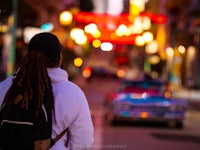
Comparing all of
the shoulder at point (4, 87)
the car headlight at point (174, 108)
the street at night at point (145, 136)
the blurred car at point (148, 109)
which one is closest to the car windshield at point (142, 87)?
the blurred car at point (148, 109)

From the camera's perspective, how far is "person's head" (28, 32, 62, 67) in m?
3.74

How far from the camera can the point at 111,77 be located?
74.8 metres

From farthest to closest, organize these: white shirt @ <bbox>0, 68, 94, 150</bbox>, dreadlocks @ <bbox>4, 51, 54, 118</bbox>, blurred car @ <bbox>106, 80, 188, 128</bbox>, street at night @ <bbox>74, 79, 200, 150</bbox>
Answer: blurred car @ <bbox>106, 80, 188, 128</bbox> → street at night @ <bbox>74, 79, 200, 150</bbox> → white shirt @ <bbox>0, 68, 94, 150</bbox> → dreadlocks @ <bbox>4, 51, 54, 118</bbox>

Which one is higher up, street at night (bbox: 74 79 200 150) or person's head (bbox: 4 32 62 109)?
person's head (bbox: 4 32 62 109)

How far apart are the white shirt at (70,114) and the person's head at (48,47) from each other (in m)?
0.06

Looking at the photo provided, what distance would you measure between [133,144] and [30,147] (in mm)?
9550

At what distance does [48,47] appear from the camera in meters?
3.74

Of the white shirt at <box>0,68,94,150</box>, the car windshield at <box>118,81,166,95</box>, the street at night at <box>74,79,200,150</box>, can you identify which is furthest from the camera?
the car windshield at <box>118,81,166,95</box>

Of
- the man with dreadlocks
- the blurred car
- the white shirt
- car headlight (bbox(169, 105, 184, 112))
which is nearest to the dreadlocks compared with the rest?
the man with dreadlocks

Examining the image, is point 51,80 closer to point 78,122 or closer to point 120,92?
point 78,122

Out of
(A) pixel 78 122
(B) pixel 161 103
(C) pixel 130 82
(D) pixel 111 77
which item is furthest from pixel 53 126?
(D) pixel 111 77

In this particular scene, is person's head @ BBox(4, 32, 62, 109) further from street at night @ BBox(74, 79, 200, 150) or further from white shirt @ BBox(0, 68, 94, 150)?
street at night @ BBox(74, 79, 200, 150)

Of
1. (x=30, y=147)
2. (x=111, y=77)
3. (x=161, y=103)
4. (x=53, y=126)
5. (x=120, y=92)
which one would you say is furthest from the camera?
(x=111, y=77)

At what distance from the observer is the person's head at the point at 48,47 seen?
3.74 m
